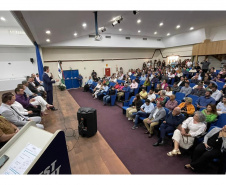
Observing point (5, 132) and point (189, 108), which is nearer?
point (5, 132)

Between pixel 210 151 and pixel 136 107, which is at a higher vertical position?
pixel 136 107

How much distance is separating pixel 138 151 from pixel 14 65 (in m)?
9.73

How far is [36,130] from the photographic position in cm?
113

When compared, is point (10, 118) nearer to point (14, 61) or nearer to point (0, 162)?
point (0, 162)

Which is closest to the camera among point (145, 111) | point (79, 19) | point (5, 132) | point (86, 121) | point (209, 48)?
point (5, 132)

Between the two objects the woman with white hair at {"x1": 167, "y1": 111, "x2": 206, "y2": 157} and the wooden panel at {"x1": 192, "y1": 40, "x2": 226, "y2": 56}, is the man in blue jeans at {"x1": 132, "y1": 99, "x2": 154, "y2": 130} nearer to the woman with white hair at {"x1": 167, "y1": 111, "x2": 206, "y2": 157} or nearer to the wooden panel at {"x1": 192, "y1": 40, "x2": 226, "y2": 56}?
the woman with white hair at {"x1": 167, "y1": 111, "x2": 206, "y2": 157}

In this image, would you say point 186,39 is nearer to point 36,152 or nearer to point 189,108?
point 189,108

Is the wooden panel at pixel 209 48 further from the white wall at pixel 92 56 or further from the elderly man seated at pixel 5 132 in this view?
the elderly man seated at pixel 5 132

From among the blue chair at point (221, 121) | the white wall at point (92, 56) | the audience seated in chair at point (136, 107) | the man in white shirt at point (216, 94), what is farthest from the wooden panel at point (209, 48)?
the audience seated in chair at point (136, 107)

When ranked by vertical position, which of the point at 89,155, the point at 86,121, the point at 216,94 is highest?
the point at 216,94

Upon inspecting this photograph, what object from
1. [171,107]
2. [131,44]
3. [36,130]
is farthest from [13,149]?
[131,44]

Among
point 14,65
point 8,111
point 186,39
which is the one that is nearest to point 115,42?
point 186,39

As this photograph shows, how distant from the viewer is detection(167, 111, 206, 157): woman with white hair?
254cm

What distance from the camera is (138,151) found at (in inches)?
111
